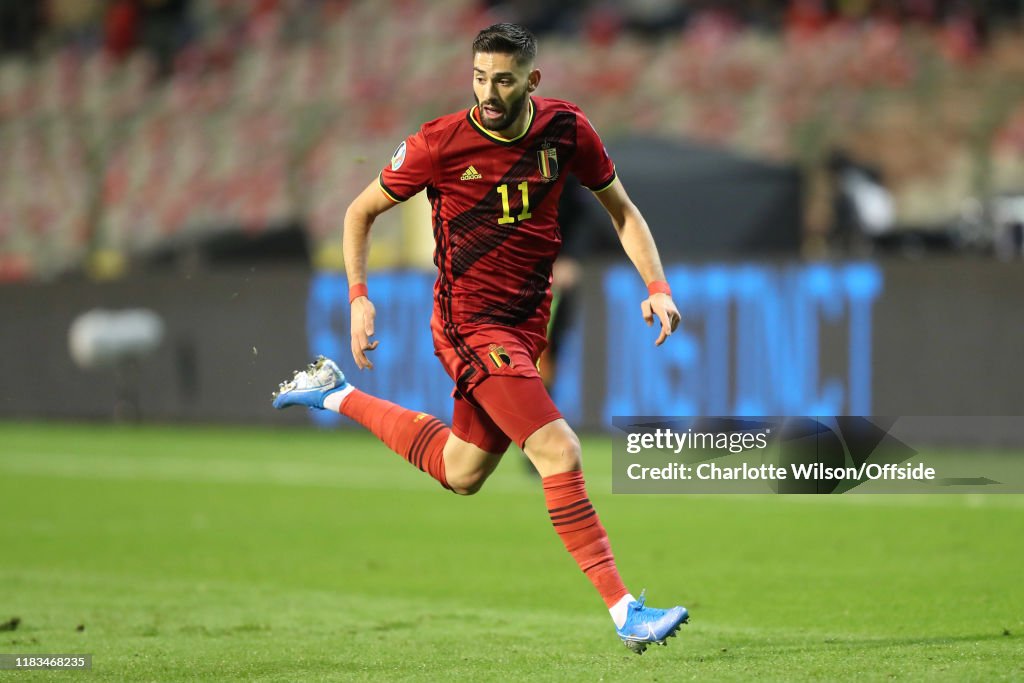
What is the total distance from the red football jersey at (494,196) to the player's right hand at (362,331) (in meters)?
0.29

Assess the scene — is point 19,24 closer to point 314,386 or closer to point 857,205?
point 857,205

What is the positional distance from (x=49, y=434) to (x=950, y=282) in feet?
34.3

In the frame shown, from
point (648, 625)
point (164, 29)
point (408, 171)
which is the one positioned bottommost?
point (648, 625)

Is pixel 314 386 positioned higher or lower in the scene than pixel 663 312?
lower

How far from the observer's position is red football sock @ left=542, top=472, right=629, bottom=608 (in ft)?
17.6

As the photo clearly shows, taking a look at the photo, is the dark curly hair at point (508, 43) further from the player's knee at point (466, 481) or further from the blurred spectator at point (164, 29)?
the blurred spectator at point (164, 29)

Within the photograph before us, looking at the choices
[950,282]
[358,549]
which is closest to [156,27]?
[950,282]

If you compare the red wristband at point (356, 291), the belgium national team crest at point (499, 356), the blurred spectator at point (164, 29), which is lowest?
the belgium national team crest at point (499, 356)

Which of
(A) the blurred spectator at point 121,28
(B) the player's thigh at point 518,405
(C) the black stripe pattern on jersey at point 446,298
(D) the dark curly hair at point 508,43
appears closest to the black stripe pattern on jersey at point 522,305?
(C) the black stripe pattern on jersey at point 446,298

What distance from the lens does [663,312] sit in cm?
567

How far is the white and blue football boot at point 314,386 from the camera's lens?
22.4 ft

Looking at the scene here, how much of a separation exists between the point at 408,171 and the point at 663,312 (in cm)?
108


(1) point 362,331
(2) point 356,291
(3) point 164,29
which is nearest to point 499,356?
(1) point 362,331

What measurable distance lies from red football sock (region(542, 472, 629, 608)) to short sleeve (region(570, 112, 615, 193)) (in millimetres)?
1167
